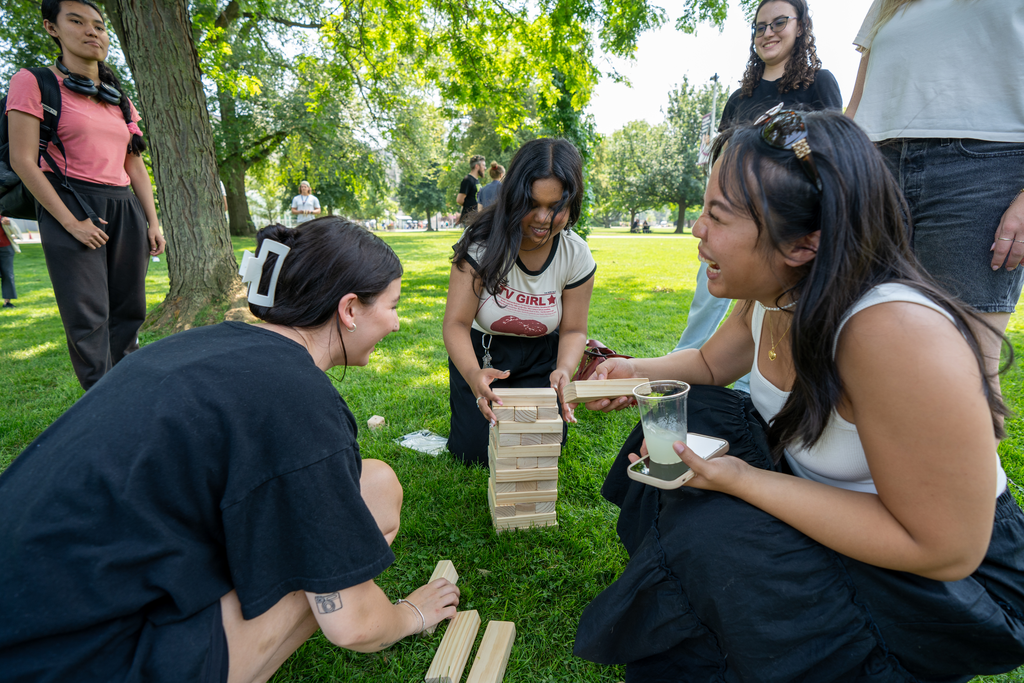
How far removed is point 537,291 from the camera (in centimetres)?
305

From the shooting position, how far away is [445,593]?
6.66 ft

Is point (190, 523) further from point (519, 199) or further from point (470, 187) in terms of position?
point (470, 187)

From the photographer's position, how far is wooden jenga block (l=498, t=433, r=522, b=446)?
2.39 meters

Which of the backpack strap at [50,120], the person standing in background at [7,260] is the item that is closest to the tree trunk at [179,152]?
the backpack strap at [50,120]

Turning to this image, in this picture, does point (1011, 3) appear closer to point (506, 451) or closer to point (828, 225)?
point (828, 225)

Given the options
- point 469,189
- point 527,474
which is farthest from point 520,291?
point 469,189

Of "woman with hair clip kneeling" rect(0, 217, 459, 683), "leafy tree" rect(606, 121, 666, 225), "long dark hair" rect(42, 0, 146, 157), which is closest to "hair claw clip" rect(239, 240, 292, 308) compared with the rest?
"woman with hair clip kneeling" rect(0, 217, 459, 683)

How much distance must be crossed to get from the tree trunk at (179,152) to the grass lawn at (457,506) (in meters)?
1.36

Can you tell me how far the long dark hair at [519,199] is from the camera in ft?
8.62

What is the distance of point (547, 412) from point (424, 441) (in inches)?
52.8

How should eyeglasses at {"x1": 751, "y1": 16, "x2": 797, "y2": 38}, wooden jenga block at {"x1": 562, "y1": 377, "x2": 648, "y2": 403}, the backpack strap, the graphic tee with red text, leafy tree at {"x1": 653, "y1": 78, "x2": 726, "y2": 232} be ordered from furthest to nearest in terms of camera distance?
leafy tree at {"x1": 653, "y1": 78, "x2": 726, "y2": 232} → eyeglasses at {"x1": 751, "y1": 16, "x2": 797, "y2": 38} → the backpack strap → the graphic tee with red text → wooden jenga block at {"x1": 562, "y1": 377, "x2": 648, "y2": 403}

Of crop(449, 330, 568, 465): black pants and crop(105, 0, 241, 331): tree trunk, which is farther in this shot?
crop(105, 0, 241, 331): tree trunk

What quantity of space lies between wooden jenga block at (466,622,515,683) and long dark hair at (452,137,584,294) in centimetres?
167

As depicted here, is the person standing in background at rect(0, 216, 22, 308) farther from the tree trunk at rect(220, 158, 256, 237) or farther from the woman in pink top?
the tree trunk at rect(220, 158, 256, 237)
